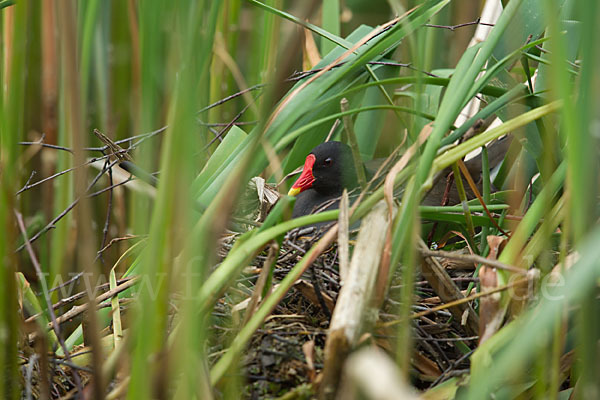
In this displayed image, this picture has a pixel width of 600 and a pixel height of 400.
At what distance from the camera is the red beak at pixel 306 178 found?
5.16 ft

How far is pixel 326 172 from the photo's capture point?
5.20ft

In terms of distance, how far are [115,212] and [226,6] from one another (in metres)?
0.66

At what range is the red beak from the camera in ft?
5.16

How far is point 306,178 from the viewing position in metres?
1.59

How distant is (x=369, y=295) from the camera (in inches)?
24.2

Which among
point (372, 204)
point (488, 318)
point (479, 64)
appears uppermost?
point (479, 64)

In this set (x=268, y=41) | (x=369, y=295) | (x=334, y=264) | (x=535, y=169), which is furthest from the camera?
(x=268, y=41)

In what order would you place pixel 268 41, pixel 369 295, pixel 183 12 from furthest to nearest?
1. pixel 268 41
2. pixel 369 295
3. pixel 183 12

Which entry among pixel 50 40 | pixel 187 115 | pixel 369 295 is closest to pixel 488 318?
pixel 369 295

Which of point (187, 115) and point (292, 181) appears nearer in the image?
point (187, 115)

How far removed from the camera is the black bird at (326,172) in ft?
5.16

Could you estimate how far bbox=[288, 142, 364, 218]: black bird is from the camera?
1571 mm

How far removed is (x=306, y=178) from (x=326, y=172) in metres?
0.05

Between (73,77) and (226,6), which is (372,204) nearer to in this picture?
(73,77)
